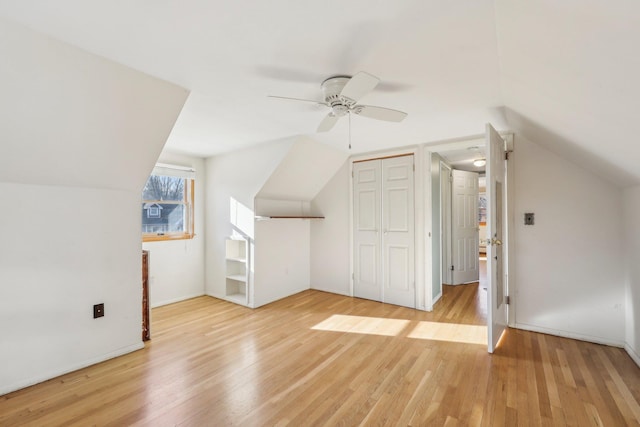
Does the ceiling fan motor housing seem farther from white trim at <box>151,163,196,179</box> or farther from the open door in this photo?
white trim at <box>151,163,196,179</box>

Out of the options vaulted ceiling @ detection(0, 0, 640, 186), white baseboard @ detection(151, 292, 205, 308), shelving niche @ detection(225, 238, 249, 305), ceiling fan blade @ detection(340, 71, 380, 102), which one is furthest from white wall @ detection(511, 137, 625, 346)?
white baseboard @ detection(151, 292, 205, 308)

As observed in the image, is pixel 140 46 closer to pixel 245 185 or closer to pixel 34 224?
pixel 34 224

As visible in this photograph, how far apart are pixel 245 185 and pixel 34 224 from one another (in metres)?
2.25

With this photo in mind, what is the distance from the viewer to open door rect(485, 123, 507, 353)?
98.7 inches

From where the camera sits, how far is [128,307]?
264 centimetres

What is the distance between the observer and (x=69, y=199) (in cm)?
233

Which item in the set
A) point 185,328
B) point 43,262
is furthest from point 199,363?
point 43,262

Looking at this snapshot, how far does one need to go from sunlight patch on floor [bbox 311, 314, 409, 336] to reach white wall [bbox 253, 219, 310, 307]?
43.2 inches

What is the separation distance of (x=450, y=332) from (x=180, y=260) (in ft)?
12.4

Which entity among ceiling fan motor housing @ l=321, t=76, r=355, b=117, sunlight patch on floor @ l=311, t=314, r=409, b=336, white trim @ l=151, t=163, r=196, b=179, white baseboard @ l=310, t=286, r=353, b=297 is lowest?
sunlight patch on floor @ l=311, t=314, r=409, b=336

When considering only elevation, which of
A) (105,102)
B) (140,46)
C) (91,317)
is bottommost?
(91,317)

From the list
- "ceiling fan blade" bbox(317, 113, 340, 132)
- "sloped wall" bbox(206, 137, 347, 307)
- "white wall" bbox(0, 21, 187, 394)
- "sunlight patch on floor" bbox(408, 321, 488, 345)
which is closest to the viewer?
"white wall" bbox(0, 21, 187, 394)

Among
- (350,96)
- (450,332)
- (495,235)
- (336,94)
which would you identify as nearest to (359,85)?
(350,96)

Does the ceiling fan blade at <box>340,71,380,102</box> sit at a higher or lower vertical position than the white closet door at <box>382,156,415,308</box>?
higher
